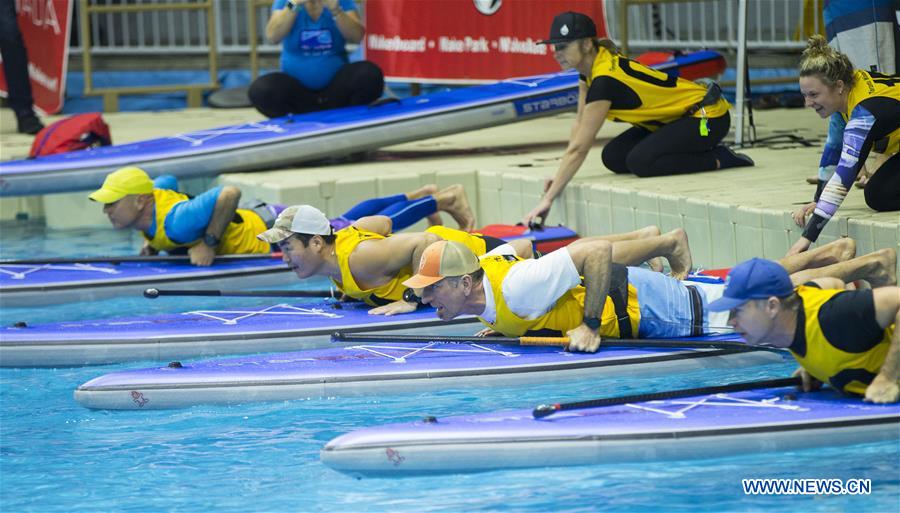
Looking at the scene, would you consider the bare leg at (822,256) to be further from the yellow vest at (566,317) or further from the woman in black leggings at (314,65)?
the woman in black leggings at (314,65)

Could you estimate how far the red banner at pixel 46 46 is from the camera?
12383mm

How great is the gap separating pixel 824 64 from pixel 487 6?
20.1 feet

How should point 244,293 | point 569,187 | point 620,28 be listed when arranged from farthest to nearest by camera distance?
point 620,28, point 569,187, point 244,293

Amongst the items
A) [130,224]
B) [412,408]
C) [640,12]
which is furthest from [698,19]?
[412,408]

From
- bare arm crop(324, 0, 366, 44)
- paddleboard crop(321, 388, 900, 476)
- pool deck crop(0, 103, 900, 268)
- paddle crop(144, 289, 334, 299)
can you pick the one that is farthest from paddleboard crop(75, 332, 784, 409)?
bare arm crop(324, 0, 366, 44)

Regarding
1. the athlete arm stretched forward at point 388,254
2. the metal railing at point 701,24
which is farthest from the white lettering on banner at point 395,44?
the athlete arm stretched forward at point 388,254

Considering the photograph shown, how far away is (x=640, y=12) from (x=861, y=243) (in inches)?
260

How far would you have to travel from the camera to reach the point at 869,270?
5289 millimetres

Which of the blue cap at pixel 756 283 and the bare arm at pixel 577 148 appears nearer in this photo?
the blue cap at pixel 756 283

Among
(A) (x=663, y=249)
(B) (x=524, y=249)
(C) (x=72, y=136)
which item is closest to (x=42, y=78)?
(C) (x=72, y=136)

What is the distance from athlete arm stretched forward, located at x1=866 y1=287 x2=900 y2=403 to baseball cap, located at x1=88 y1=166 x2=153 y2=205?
4.29 m

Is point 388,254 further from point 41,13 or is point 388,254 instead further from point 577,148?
point 41,13

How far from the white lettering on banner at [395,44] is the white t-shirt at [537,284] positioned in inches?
271

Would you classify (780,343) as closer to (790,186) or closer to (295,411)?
(295,411)
